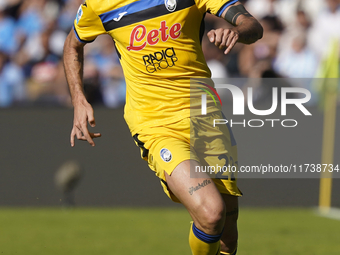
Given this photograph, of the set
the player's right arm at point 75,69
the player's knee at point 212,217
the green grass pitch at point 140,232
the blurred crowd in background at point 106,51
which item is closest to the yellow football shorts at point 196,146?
the player's knee at point 212,217

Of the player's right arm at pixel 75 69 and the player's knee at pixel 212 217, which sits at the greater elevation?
the player's right arm at pixel 75 69

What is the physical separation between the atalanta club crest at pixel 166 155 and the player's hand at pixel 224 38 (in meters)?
0.95

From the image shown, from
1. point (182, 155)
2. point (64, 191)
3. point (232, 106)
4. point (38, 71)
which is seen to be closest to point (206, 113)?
point (182, 155)

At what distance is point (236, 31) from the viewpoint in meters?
3.37

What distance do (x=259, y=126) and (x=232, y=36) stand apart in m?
5.60

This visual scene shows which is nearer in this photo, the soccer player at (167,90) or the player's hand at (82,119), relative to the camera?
the soccer player at (167,90)

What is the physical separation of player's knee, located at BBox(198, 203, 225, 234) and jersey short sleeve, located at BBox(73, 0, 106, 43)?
1.73m

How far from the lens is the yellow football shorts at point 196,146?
154 inches

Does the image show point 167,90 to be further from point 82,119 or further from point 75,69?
point 75,69

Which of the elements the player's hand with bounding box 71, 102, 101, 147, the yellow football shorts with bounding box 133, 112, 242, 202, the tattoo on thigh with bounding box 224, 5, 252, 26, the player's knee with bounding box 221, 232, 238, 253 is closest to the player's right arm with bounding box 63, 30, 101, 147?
the player's hand with bounding box 71, 102, 101, 147

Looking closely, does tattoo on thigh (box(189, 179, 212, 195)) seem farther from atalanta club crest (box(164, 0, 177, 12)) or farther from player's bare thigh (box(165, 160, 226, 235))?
atalanta club crest (box(164, 0, 177, 12))

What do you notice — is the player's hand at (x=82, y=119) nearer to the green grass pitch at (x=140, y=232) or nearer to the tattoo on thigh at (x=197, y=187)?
the tattoo on thigh at (x=197, y=187)

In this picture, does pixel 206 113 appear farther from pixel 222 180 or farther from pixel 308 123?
pixel 308 123

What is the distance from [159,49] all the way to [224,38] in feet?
3.00
